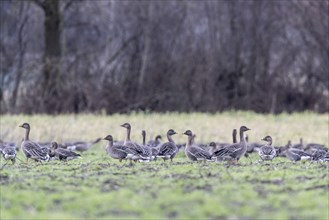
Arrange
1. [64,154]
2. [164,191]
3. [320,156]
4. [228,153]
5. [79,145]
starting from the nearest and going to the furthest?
[164,191], [228,153], [320,156], [64,154], [79,145]

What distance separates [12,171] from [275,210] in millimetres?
6511

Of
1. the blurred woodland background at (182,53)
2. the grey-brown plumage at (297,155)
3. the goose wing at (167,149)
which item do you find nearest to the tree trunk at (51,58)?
the blurred woodland background at (182,53)

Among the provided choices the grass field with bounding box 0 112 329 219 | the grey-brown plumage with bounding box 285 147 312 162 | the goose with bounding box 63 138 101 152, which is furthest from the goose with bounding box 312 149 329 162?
the goose with bounding box 63 138 101 152

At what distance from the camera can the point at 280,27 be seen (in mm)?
50281

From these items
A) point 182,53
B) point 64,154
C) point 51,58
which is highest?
point 182,53

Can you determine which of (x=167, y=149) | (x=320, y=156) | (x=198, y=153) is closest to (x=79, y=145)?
(x=167, y=149)

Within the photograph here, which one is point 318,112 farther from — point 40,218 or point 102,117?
point 40,218

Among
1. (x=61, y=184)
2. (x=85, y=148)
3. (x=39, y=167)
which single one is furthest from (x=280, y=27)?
(x=61, y=184)

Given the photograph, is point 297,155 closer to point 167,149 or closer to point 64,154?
point 167,149

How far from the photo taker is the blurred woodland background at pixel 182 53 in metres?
46.1

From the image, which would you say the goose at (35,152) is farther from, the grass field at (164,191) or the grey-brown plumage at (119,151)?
the grey-brown plumage at (119,151)

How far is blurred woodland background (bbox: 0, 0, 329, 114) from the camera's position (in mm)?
46094

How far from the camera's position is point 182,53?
48250 mm

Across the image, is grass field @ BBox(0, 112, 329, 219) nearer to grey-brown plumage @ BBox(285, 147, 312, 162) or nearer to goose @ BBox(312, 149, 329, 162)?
goose @ BBox(312, 149, 329, 162)
